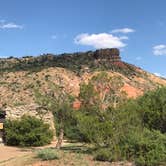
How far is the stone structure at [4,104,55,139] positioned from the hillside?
3242 centimetres

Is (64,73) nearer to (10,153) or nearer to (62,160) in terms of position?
(10,153)

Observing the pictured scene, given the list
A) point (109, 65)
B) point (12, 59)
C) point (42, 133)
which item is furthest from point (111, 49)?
point (42, 133)

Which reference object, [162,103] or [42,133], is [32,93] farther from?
[162,103]

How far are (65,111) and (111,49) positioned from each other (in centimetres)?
5800

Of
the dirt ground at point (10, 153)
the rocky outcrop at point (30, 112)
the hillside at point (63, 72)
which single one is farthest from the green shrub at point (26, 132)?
the hillside at point (63, 72)

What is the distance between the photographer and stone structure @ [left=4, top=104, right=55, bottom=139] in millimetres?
34688

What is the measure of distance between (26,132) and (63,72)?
4762 centimetres

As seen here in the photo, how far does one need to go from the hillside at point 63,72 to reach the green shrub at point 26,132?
33.7 metres

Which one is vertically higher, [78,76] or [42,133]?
[78,76]

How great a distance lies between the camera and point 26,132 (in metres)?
33.3

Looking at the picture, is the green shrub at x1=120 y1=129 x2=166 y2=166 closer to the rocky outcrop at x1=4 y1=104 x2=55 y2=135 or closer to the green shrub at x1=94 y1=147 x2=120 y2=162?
the green shrub at x1=94 y1=147 x2=120 y2=162

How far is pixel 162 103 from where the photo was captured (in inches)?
914

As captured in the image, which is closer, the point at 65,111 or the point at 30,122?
the point at 65,111

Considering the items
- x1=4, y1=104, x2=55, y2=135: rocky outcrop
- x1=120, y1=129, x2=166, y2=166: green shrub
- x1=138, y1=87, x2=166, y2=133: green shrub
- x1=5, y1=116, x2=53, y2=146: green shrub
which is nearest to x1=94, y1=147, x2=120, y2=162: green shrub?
x1=120, y1=129, x2=166, y2=166: green shrub
